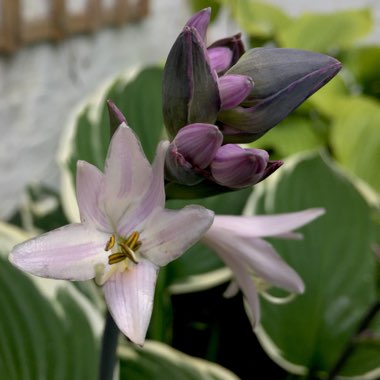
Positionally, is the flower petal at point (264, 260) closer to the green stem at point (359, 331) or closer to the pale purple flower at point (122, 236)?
the pale purple flower at point (122, 236)

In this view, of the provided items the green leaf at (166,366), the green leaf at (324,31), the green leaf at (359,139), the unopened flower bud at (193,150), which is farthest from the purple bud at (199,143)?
the green leaf at (324,31)

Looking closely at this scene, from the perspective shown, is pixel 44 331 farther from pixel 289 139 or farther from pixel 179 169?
pixel 289 139

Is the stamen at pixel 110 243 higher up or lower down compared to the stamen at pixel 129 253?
higher up

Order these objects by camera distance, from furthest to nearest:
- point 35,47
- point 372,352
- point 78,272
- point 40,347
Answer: point 35,47
point 372,352
point 40,347
point 78,272

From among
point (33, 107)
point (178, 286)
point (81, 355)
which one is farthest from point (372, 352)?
point (33, 107)

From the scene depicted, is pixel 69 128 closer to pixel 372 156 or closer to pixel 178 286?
pixel 178 286

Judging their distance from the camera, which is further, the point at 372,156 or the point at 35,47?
the point at 35,47
